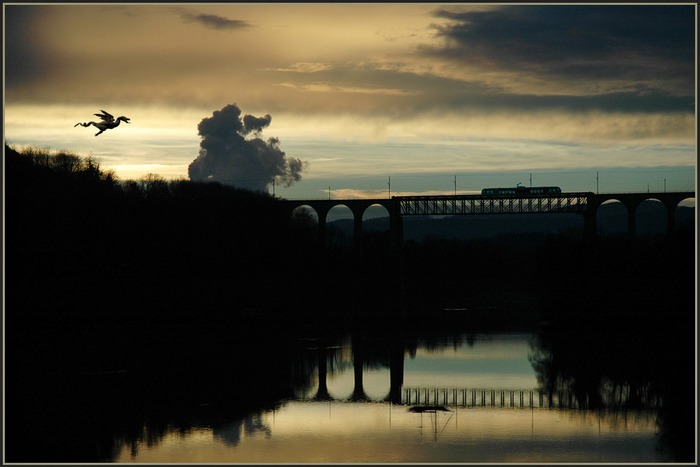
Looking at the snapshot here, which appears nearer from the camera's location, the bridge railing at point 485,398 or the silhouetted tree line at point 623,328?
the bridge railing at point 485,398

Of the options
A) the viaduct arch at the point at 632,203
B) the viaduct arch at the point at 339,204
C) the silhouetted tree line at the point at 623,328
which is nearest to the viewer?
the silhouetted tree line at the point at 623,328

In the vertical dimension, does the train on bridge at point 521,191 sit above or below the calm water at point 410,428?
above

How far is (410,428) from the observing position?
36.0 m

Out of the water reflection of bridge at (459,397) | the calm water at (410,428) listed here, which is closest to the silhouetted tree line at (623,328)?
the water reflection of bridge at (459,397)

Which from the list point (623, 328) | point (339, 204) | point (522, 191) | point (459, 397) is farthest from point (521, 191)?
point (459, 397)

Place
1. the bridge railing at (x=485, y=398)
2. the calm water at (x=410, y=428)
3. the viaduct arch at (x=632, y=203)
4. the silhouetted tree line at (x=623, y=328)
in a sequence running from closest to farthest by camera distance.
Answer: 1. the calm water at (x=410, y=428)
2. the bridge railing at (x=485, y=398)
3. the silhouetted tree line at (x=623, y=328)
4. the viaduct arch at (x=632, y=203)

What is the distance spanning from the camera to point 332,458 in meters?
31.5

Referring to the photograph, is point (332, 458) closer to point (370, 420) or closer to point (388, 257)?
point (370, 420)

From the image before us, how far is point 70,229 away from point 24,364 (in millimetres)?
47463

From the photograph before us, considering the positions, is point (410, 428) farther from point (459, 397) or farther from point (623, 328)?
point (623, 328)

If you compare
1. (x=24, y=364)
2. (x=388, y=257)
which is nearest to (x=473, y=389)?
(x=24, y=364)

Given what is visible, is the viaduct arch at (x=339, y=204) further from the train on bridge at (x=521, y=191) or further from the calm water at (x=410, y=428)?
the calm water at (x=410, y=428)

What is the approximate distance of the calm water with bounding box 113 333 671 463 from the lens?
104 feet

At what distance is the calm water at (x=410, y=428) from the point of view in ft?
104
